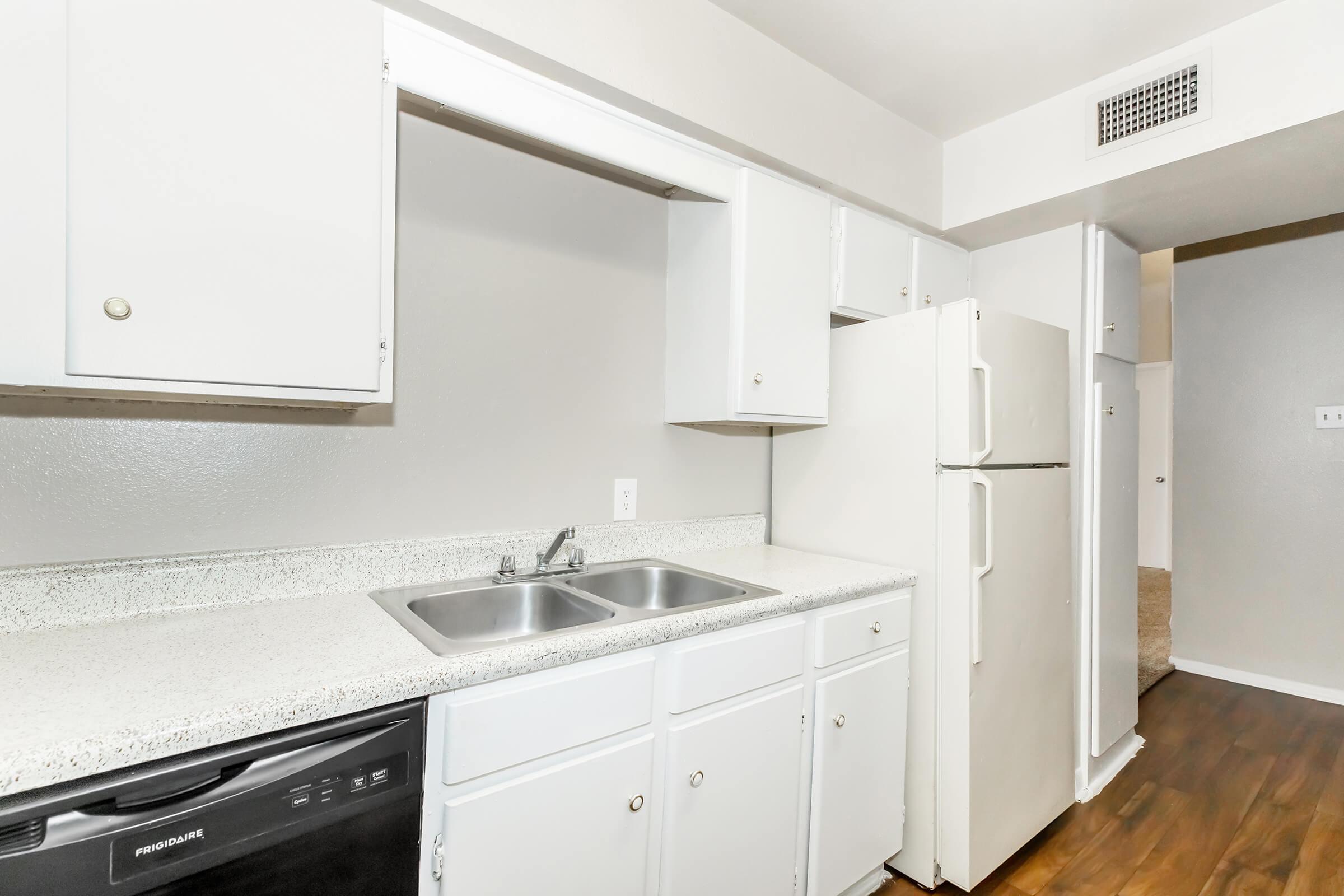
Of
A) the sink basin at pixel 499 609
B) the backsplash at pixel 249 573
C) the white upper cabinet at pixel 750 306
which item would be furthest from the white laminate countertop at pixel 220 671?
the white upper cabinet at pixel 750 306

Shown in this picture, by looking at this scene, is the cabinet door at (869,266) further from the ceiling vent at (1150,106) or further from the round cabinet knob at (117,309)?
the round cabinet knob at (117,309)

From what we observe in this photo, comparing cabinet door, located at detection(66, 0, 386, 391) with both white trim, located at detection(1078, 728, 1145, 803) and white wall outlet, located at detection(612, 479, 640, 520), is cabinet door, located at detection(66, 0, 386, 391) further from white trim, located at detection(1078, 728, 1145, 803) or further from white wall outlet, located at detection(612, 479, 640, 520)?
white trim, located at detection(1078, 728, 1145, 803)

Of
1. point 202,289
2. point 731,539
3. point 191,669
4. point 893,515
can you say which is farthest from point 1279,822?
point 202,289

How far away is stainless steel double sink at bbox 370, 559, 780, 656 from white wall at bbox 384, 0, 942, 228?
4.05ft

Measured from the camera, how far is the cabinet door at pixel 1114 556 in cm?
246

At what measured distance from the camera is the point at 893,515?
1967 millimetres

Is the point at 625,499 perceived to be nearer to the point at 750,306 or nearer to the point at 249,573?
the point at 750,306

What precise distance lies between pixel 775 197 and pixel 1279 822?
2.70 m

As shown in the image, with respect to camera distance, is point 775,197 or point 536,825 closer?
point 536,825

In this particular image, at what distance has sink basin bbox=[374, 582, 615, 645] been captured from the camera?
1489mm

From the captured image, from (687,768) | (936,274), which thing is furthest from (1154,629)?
(687,768)

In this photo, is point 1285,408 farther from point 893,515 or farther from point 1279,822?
point 893,515

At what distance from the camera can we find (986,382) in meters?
1.80

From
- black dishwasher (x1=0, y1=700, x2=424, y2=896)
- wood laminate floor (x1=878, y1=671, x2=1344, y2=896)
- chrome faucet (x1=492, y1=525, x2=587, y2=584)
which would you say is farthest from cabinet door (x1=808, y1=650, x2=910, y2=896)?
black dishwasher (x1=0, y1=700, x2=424, y2=896)
